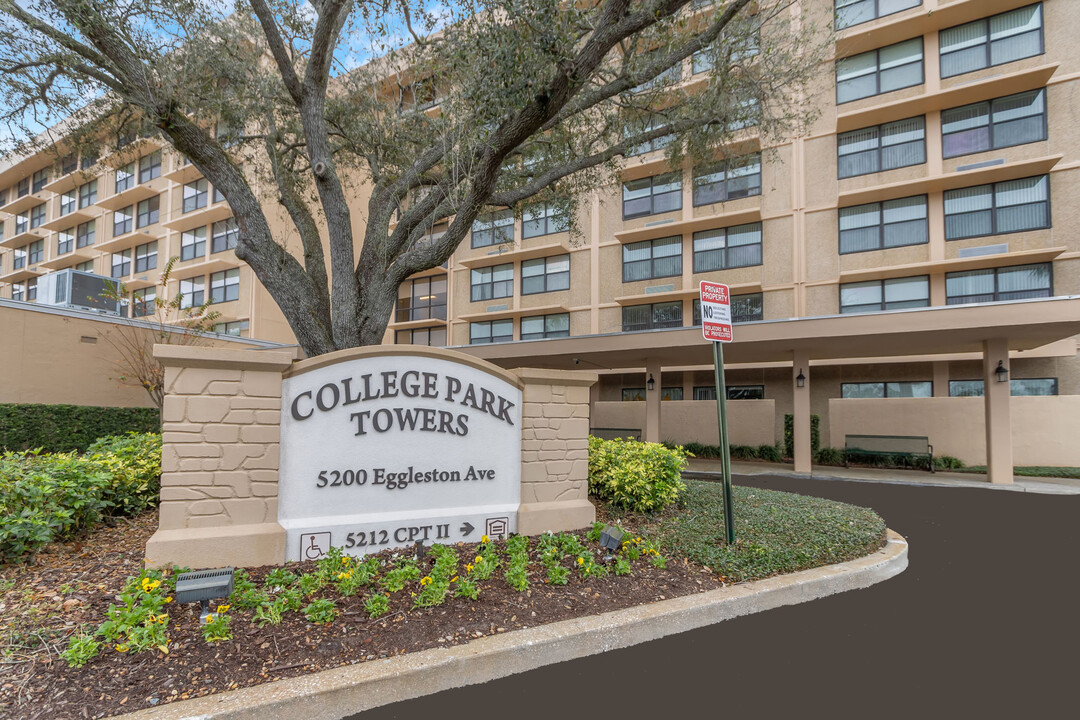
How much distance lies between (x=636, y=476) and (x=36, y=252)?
152 ft

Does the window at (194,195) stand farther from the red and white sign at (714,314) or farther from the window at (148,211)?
the red and white sign at (714,314)

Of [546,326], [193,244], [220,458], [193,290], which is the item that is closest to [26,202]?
[193,244]

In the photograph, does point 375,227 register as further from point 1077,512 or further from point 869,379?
point 869,379

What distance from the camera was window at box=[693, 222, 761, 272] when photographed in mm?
20703

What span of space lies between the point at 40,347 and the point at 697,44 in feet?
51.0

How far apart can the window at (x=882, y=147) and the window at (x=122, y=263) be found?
1376 inches

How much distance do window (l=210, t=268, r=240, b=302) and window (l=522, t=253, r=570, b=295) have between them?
13521 millimetres

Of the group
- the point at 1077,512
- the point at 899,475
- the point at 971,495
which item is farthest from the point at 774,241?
the point at 1077,512

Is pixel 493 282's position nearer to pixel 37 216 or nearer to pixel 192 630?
pixel 192 630

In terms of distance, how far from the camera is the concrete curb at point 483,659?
292 cm

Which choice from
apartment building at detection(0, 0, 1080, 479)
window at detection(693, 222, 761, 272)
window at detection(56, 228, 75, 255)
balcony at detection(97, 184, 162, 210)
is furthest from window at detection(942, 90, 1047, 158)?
window at detection(56, 228, 75, 255)

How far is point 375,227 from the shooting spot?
8883mm

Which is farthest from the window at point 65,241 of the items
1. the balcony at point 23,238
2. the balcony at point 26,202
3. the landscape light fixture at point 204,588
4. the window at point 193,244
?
the landscape light fixture at point 204,588

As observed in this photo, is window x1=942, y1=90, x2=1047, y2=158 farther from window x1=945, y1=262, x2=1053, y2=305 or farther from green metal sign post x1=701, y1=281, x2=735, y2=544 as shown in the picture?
green metal sign post x1=701, y1=281, x2=735, y2=544
